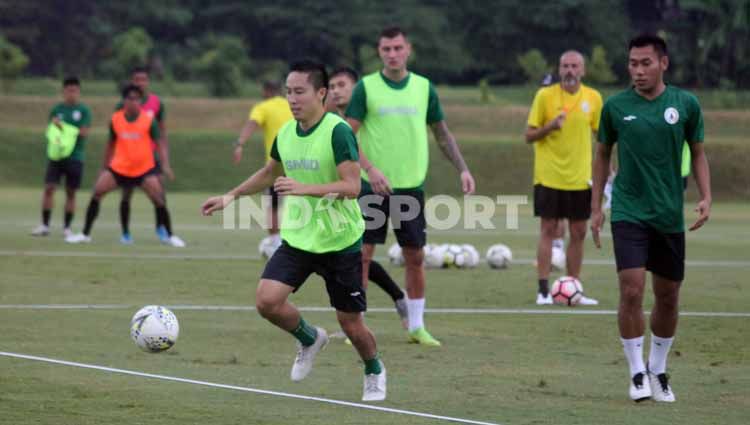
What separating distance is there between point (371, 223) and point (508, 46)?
6428 centimetres

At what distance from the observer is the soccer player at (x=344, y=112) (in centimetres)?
1140

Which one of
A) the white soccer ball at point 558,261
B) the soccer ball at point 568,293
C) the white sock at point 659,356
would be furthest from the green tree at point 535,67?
the white sock at point 659,356

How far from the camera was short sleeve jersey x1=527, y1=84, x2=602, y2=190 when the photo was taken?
1386 centimetres

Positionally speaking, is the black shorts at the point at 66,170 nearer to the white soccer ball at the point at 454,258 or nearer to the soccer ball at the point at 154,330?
the white soccer ball at the point at 454,258

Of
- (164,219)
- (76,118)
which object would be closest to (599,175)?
(164,219)

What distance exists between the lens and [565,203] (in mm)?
13805

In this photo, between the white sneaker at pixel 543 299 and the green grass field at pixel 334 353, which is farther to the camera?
the white sneaker at pixel 543 299

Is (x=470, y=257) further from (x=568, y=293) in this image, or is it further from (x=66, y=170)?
(x=66, y=170)

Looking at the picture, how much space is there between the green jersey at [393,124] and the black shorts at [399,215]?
0.12 m

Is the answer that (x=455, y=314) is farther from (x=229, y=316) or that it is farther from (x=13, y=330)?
(x=13, y=330)

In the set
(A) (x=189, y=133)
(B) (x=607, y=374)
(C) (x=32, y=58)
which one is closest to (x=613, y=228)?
(B) (x=607, y=374)

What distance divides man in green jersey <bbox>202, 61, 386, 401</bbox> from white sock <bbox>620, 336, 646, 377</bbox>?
4.83 feet

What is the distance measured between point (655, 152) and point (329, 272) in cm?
205

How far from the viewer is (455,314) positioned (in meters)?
12.9
